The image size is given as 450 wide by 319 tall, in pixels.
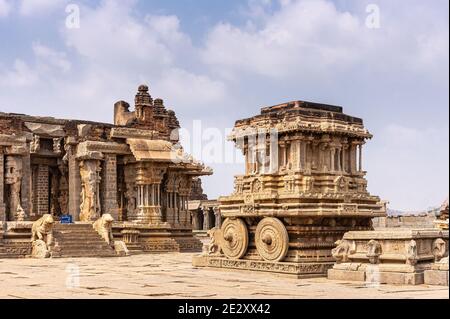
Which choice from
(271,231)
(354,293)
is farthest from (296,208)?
(354,293)

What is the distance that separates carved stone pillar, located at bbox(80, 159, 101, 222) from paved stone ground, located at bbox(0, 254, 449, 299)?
1195cm

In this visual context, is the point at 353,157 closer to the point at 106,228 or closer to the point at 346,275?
the point at 346,275

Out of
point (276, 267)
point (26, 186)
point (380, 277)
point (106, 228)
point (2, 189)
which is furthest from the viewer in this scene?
point (26, 186)

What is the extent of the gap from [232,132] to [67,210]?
17121mm

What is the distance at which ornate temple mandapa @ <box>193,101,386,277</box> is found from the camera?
688 inches

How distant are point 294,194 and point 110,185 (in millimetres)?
16073

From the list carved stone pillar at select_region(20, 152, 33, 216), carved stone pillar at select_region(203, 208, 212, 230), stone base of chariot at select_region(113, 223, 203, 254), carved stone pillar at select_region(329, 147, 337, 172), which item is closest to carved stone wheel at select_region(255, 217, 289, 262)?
carved stone pillar at select_region(329, 147, 337, 172)

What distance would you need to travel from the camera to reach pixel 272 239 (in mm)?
17719

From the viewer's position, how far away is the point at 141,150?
3198cm

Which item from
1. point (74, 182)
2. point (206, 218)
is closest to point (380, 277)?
point (74, 182)

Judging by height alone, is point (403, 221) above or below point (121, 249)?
above

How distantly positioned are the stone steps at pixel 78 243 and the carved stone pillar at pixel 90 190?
1500mm
